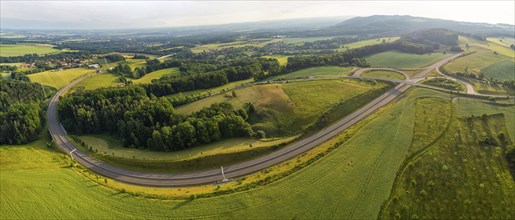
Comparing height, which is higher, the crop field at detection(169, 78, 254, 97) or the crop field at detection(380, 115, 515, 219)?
the crop field at detection(169, 78, 254, 97)

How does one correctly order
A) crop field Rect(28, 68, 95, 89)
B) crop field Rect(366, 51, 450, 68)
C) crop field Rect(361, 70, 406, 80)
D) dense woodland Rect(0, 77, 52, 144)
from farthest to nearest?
crop field Rect(366, 51, 450, 68) < crop field Rect(28, 68, 95, 89) < crop field Rect(361, 70, 406, 80) < dense woodland Rect(0, 77, 52, 144)

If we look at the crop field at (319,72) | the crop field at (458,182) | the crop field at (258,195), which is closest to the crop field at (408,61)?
the crop field at (319,72)

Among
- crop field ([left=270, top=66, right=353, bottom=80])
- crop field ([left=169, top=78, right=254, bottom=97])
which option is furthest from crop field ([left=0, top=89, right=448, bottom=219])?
crop field ([left=270, top=66, right=353, bottom=80])

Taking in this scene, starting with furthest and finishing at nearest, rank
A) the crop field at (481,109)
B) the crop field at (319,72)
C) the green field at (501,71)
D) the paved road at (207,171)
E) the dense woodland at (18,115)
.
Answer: the crop field at (319,72) → the green field at (501,71) → the dense woodland at (18,115) → the crop field at (481,109) → the paved road at (207,171)

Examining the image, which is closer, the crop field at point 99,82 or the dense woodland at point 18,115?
the dense woodland at point 18,115

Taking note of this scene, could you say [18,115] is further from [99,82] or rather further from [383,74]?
[383,74]

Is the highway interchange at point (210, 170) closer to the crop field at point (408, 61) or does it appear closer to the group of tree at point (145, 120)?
the group of tree at point (145, 120)

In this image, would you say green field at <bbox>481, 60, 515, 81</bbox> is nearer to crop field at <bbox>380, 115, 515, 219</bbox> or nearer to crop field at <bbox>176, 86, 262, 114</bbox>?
crop field at <bbox>380, 115, 515, 219</bbox>
